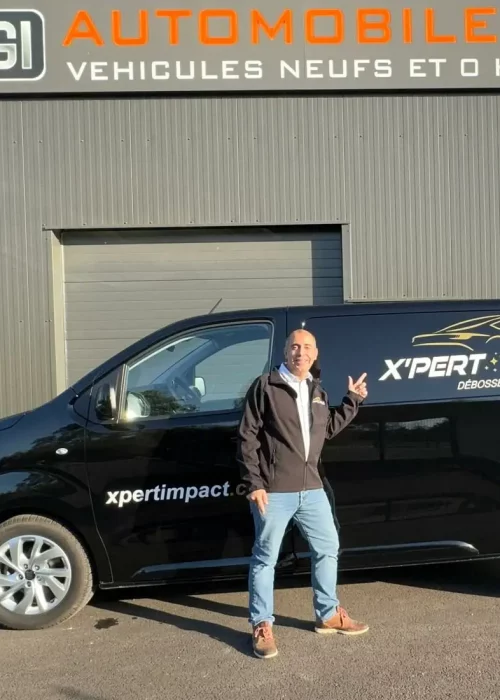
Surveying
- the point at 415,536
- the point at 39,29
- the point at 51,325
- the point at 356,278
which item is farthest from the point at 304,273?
the point at 415,536

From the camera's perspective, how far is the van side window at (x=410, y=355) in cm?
413

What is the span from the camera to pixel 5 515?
13.4 ft

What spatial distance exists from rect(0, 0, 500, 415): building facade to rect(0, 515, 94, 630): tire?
5.53 m

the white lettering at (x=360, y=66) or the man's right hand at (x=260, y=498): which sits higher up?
the white lettering at (x=360, y=66)

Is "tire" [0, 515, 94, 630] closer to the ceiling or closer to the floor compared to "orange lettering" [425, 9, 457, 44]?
closer to the floor

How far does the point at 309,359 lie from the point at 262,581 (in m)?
1.24

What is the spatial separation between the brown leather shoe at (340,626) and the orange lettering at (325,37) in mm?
7910

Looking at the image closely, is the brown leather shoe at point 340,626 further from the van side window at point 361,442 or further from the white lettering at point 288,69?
the white lettering at point 288,69

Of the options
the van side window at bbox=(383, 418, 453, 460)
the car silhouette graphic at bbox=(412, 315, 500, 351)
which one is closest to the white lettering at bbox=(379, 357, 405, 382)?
the car silhouette graphic at bbox=(412, 315, 500, 351)

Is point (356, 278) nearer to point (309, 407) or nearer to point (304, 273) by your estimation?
point (304, 273)

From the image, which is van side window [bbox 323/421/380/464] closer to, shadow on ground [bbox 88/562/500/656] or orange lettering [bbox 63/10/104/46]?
shadow on ground [bbox 88/562/500/656]

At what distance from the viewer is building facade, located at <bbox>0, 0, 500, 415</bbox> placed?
30.2 ft

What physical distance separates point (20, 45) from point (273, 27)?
3.48 metres

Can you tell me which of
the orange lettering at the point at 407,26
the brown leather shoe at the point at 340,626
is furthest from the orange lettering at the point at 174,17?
the brown leather shoe at the point at 340,626
